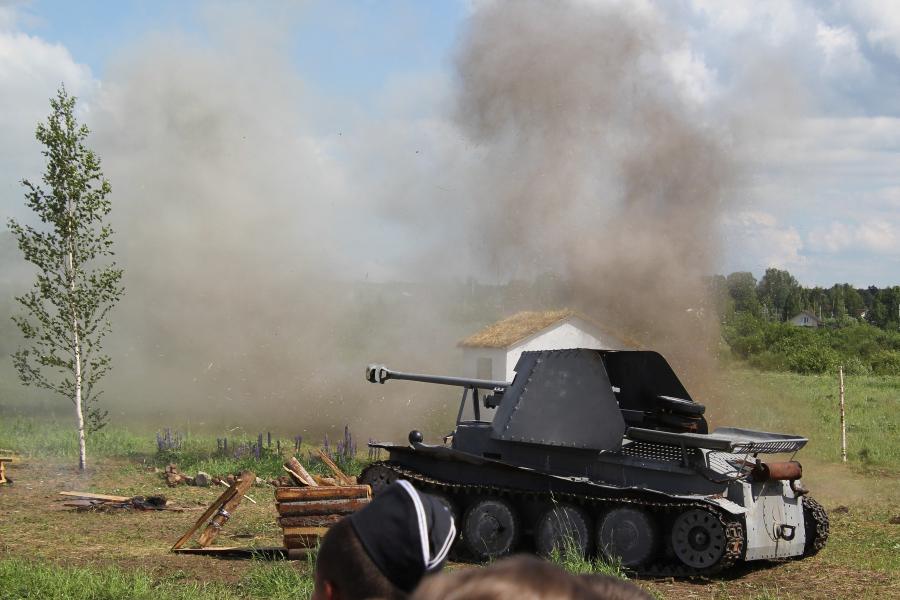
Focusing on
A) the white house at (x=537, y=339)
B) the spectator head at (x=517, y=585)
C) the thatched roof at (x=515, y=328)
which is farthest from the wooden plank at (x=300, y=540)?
the thatched roof at (x=515, y=328)

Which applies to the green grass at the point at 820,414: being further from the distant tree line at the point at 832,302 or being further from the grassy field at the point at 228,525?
the distant tree line at the point at 832,302

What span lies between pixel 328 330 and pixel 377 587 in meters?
27.2

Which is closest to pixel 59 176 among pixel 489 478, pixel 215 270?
pixel 489 478

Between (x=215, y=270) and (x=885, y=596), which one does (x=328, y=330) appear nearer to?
(x=215, y=270)

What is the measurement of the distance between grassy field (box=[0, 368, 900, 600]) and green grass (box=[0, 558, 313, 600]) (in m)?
0.01

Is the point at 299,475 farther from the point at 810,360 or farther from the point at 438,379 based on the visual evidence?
the point at 810,360

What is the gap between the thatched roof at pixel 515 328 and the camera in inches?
Result: 898

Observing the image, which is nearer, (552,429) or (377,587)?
(377,587)

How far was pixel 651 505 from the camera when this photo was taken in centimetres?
1031

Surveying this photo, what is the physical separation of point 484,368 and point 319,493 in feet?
43.4

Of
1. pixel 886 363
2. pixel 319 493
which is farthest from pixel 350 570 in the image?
pixel 886 363

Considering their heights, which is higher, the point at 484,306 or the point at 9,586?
the point at 484,306

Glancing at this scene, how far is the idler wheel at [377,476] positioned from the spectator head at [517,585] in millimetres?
10425

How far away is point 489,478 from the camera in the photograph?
449 inches
